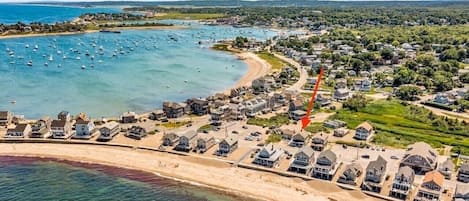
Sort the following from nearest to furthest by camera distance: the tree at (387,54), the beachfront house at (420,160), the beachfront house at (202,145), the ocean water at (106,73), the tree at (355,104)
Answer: the beachfront house at (420,160) < the beachfront house at (202,145) < the tree at (355,104) < the ocean water at (106,73) < the tree at (387,54)

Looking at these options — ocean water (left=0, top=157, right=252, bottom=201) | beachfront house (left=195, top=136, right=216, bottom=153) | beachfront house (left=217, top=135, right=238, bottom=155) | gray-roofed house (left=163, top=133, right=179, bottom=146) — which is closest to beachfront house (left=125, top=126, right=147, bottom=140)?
gray-roofed house (left=163, top=133, right=179, bottom=146)

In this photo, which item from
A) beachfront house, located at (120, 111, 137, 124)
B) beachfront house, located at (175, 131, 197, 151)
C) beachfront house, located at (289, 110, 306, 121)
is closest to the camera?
beachfront house, located at (175, 131, 197, 151)

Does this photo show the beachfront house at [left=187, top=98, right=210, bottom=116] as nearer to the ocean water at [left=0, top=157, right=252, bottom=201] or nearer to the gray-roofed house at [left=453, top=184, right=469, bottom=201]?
the ocean water at [left=0, top=157, right=252, bottom=201]

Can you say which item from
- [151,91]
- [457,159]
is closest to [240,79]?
[151,91]

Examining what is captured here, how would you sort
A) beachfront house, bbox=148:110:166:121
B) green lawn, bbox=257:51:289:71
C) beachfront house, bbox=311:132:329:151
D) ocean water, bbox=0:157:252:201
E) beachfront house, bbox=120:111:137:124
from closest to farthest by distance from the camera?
ocean water, bbox=0:157:252:201 < beachfront house, bbox=311:132:329:151 < beachfront house, bbox=120:111:137:124 < beachfront house, bbox=148:110:166:121 < green lawn, bbox=257:51:289:71

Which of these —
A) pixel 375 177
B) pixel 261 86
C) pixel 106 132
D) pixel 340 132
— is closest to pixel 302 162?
pixel 375 177

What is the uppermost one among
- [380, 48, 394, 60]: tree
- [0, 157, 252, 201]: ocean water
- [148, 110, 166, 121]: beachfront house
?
[380, 48, 394, 60]: tree

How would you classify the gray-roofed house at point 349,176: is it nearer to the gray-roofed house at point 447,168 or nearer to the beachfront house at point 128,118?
the gray-roofed house at point 447,168

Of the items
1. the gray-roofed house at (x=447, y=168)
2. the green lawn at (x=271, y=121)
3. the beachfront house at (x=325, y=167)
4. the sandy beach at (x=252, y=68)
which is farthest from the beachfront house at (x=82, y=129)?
the gray-roofed house at (x=447, y=168)
